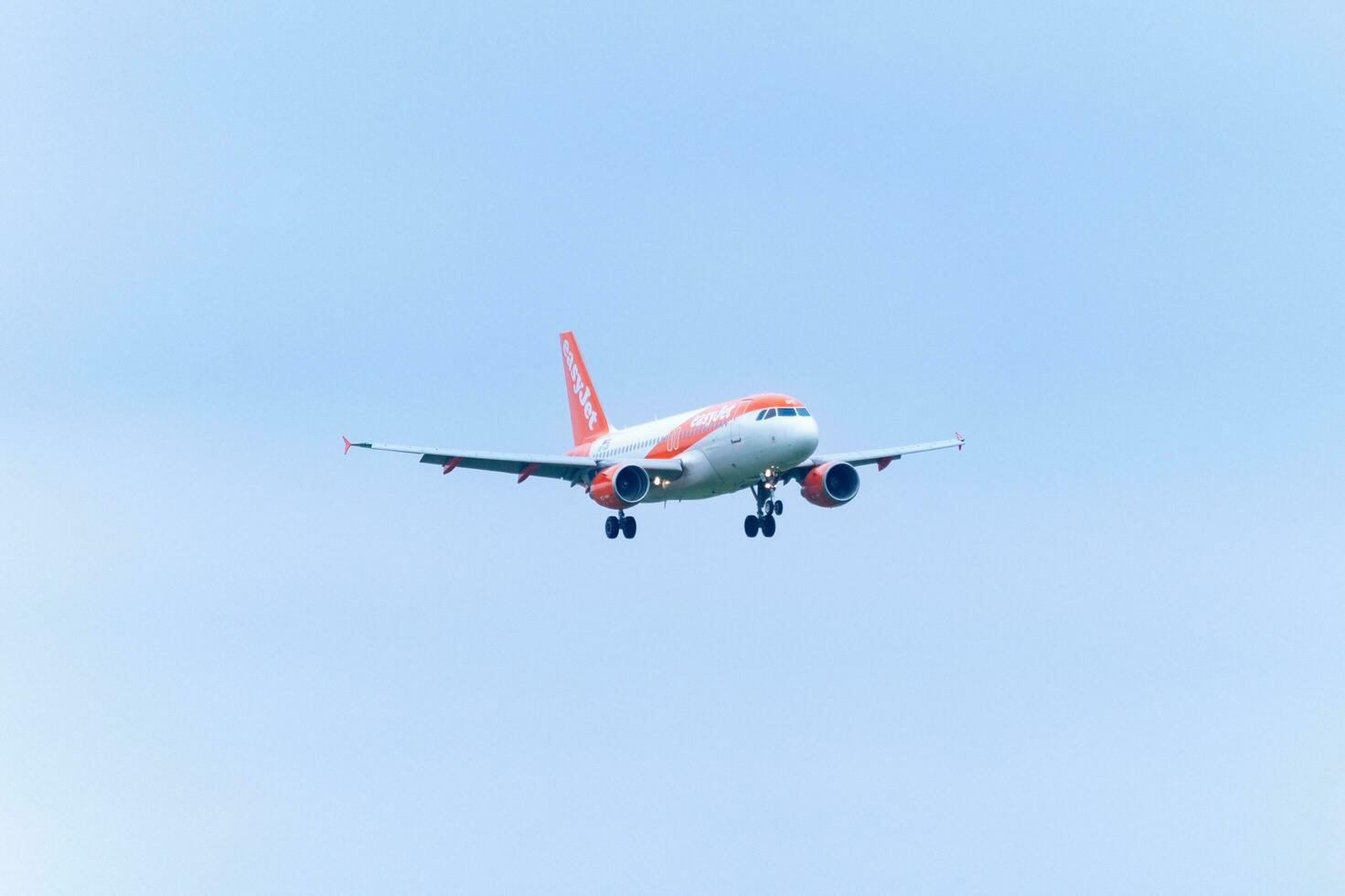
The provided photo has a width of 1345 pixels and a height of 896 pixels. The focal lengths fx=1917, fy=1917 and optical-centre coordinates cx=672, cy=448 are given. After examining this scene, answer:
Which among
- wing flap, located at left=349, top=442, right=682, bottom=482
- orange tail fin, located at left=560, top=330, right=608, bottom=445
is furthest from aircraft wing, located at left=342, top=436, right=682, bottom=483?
orange tail fin, located at left=560, top=330, right=608, bottom=445

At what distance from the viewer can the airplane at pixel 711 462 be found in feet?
214

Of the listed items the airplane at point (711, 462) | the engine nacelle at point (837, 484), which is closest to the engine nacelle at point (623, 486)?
the airplane at point (711, 462)

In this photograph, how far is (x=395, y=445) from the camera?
68.6 meters

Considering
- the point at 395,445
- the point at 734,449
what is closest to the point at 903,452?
the point at 734,449

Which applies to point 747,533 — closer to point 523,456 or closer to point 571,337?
point 523,456

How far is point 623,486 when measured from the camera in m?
68.1

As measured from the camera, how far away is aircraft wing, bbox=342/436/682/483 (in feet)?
225

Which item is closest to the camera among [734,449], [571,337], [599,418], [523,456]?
[734,449]

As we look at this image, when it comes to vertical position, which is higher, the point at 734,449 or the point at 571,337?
the point at 571,337

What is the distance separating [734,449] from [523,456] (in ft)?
28.9

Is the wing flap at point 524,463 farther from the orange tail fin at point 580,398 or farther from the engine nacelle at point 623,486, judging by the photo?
the orange tail fin at point 580,398

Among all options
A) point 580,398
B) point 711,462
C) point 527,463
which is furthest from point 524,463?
point 580,398

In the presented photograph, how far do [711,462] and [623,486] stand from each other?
3387 mm

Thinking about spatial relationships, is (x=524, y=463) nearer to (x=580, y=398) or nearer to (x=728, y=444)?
(x=728, y=444)
